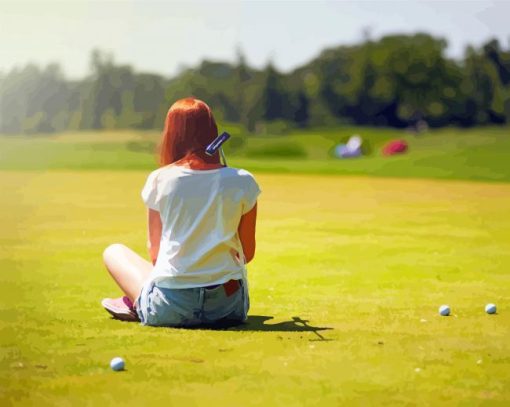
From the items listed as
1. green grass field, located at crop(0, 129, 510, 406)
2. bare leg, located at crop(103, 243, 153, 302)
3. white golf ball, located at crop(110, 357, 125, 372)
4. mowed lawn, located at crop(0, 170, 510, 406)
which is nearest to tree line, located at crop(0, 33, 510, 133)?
green grass field, located at crop(0, 129, 510, 406)

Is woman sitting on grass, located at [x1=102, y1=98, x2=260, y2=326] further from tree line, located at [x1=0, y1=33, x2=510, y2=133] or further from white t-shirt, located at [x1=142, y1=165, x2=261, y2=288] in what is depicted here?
tree line, located at [x1=0, y1=33, x2=510, y2=133]

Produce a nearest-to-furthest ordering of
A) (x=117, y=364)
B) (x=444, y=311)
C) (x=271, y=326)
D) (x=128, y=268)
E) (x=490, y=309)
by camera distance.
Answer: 1. (x=117, y=364)
2. (x=271, y=326)
3. (x=128, y=268)
4. (x=444, y=311)
5. (x=490, y=309)

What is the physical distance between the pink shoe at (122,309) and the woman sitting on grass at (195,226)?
0.34 metres

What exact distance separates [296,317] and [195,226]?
1.29 metres

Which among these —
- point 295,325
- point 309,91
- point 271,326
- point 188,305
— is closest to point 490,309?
point 295,325

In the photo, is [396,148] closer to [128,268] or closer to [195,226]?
[128,268]

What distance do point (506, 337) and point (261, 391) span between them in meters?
2.38

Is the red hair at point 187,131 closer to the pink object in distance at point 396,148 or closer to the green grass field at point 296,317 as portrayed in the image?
the green grass field at point 296,317

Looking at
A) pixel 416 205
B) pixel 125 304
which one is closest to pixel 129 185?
pixel 416 205

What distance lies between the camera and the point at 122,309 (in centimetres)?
828

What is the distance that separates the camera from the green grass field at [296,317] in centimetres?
613

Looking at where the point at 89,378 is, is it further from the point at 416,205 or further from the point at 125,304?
the point at 416,205

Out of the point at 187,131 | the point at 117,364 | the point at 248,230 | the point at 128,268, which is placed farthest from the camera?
the point at 128,268

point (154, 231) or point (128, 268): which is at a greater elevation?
point (154, 231)
